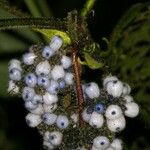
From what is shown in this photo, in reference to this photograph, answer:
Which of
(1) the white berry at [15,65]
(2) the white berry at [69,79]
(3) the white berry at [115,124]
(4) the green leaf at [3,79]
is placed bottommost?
(3) the white berry at [115,124]

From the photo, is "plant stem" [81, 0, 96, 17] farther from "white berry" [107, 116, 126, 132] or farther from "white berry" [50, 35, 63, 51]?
"white berry" [107, 116, 126, 132]

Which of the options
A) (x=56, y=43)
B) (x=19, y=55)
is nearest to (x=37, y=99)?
(x=56, y=43)

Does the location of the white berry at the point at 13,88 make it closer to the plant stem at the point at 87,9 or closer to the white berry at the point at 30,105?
the white berry at the point at 30,105

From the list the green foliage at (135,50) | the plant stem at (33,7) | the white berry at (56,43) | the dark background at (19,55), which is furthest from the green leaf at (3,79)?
the white berry at (56,43)

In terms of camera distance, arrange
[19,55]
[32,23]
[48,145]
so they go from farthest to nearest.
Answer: [19,55], [48,145], [32,23]

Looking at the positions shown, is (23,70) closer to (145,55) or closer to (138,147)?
(145,55)

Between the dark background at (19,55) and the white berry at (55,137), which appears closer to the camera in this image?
the white berry at (55,137)

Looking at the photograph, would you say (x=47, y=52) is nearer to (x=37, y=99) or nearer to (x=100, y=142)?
(x=37, y=99)
